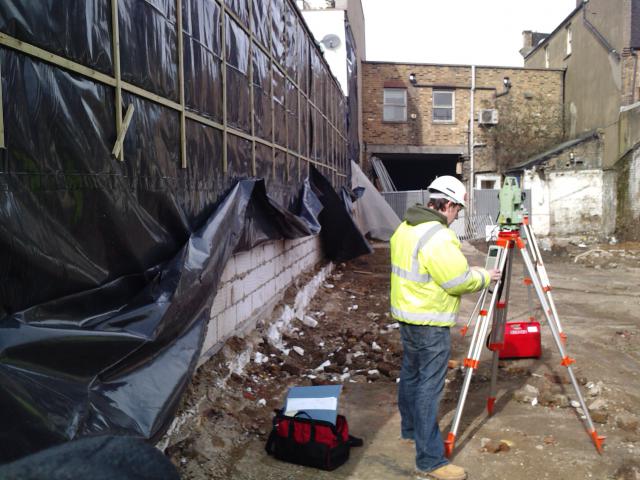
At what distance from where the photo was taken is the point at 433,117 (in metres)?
22.8

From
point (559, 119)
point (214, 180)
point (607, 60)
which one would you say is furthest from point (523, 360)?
point (559, 119)

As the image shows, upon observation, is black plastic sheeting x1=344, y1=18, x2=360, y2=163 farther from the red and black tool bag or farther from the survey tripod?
the red and black tool bag

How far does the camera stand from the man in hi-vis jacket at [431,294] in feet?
10.8

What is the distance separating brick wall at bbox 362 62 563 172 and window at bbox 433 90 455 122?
198mm

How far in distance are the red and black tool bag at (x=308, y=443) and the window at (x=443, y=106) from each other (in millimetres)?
20804

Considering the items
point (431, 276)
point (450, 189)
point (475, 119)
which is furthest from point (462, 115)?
point (431, 276)

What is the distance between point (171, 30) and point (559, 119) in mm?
22682

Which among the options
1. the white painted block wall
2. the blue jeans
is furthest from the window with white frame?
the blue jeans

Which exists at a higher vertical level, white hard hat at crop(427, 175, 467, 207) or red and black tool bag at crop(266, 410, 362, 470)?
white hard hat at crop(427, 175, 467, 207)

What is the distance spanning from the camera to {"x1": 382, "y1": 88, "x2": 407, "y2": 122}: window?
22297mm

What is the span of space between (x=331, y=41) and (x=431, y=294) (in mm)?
13612

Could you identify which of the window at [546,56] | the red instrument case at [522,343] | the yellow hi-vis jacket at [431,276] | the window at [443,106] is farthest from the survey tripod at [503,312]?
the window at [546,56]

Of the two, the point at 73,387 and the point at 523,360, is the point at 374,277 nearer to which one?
the point at 523,360

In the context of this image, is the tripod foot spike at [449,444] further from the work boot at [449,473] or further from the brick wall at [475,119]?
the brick wall at [475,119]
